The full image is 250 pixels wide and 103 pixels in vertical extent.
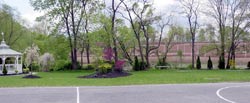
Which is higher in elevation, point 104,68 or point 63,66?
point 104,68

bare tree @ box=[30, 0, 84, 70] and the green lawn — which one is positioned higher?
bare tree @ box=[30, 0, 84, 70]

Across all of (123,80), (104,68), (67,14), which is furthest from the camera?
(67,14)

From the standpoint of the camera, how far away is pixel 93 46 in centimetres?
4122

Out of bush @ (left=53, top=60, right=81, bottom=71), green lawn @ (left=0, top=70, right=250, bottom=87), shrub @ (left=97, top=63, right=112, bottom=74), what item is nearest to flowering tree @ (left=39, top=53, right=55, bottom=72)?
bush @ (left=53, top=60, right=81, bottom=71)

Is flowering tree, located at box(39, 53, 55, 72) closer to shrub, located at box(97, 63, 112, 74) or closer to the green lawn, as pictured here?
shrub, located at box(97, 63, 112, 74)

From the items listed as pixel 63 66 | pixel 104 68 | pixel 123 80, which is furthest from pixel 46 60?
pixel 123 80

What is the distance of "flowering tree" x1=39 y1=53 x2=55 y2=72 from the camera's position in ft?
135

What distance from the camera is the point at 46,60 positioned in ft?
137

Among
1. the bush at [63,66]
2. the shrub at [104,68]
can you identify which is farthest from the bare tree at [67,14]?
the shrub at [104,68]

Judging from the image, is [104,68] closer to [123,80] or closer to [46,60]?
[123,80]

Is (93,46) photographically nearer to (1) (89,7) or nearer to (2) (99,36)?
(2) (99,36)

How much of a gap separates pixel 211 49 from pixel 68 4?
18980 mm

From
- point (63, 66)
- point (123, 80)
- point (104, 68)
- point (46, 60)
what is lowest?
point (123, 80)

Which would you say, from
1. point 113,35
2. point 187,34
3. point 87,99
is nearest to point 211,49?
point 187,34
